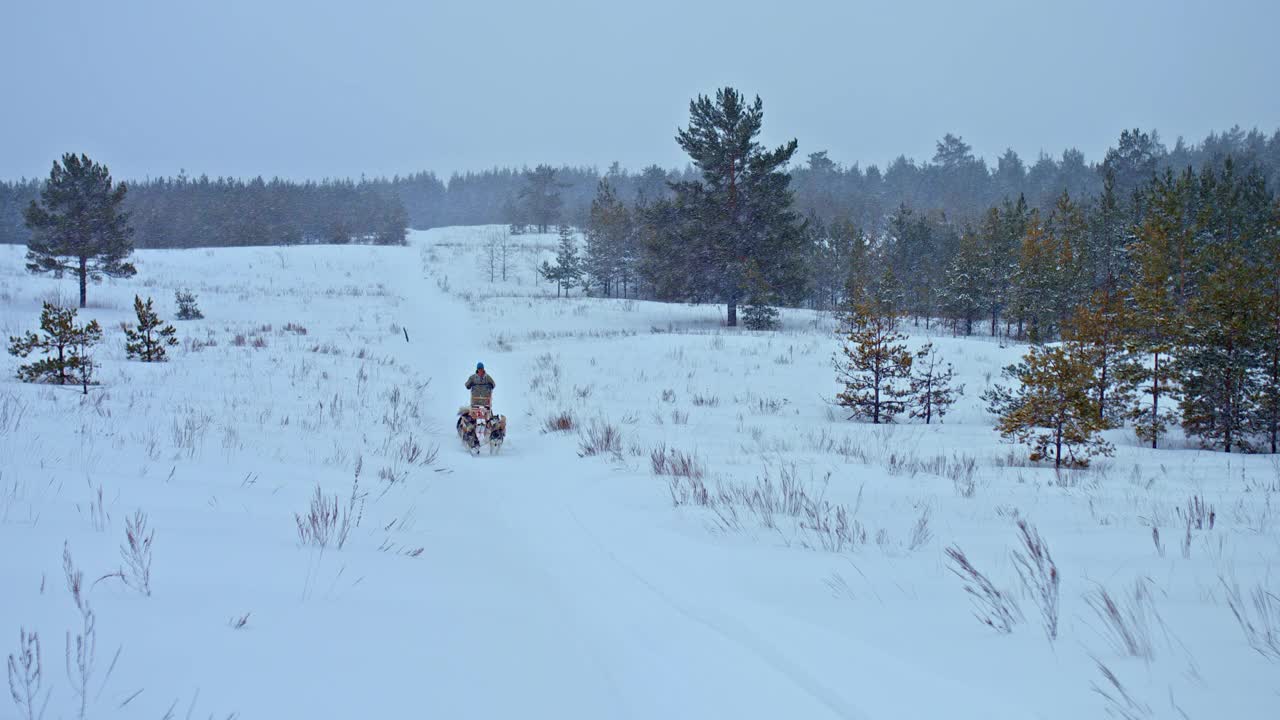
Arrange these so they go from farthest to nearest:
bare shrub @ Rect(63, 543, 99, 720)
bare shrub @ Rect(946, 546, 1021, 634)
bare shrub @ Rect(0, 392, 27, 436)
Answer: bare shrub @ Rect(0, 392, 27, 436), bare shrub @ Rect(946, 546, 1021, 634), bare shrub @ Rect(63, 543, 99, 720)

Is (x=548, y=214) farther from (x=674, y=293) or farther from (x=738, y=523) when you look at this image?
(x=738, y=523)

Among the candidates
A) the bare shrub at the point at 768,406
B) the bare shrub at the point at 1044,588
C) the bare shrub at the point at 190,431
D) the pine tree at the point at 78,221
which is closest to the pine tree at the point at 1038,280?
the bare shrub at the point at 768,406

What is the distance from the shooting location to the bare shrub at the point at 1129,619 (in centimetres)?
243

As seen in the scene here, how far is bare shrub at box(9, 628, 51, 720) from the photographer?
1.71 m

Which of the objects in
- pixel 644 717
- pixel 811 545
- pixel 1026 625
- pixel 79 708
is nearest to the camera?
pixel 79 708

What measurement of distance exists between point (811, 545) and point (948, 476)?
11.2 ft

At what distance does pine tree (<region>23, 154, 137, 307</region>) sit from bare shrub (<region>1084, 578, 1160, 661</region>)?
36841 mm

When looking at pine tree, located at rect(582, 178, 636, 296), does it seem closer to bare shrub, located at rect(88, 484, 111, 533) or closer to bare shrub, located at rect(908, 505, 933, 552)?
bare shrub, located at rect(908, 505, 933, 552)

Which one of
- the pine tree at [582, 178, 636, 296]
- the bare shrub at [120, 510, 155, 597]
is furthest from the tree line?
the bare shrub at [120, 510, 155, 597]

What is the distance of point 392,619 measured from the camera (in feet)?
9.71

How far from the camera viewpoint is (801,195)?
4318 inches

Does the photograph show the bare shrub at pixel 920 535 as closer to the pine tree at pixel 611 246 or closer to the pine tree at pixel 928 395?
the pine tree at pixel 928 395

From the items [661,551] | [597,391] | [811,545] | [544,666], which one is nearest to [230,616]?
[544,666]

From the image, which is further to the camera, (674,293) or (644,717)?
(674,293)
